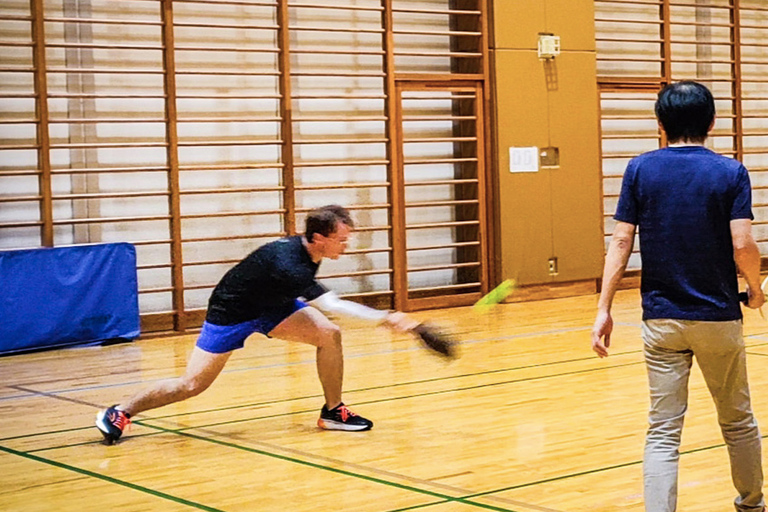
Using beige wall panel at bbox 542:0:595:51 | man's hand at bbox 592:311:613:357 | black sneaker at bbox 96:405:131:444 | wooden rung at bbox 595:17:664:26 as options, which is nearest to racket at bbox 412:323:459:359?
man's hand at bbox 592:311:613:357

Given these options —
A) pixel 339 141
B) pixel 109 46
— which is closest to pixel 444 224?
pixel 339 141

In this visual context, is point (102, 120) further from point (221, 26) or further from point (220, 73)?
point (221, 26)

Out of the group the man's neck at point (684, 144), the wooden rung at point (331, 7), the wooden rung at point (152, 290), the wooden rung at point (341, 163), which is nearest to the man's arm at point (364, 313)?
the man's neck at point (684, 144)

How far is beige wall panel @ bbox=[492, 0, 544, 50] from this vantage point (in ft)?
37.4

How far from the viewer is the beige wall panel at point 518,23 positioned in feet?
37.4

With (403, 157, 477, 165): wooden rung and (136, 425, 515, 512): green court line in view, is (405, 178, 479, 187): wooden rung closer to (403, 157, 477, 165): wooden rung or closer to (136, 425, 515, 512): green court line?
(403, 157, 477, 165): wooden rung

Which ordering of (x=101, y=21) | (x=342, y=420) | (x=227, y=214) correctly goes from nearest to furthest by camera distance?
1. (x=342, y=420)
2. (x=101, y=21)
3. (x=227, y=214)

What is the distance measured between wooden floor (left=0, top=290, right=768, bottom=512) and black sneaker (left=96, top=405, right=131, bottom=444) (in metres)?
0.08

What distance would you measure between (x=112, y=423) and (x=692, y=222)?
3226 mm

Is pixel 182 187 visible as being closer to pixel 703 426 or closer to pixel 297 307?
pixel 297 307

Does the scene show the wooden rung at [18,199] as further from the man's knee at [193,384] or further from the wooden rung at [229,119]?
the man's knee at [193,384]

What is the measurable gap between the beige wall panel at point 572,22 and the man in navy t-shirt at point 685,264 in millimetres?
8605

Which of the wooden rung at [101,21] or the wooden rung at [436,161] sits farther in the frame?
the wooden rung at [436,161]

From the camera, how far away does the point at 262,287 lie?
543 cm
